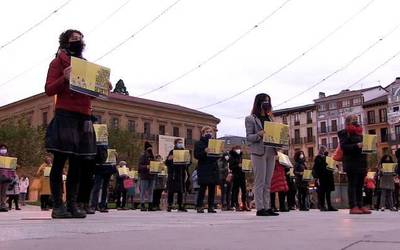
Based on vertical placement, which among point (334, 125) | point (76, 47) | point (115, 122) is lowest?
point (76, 47)

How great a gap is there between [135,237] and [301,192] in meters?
14.5

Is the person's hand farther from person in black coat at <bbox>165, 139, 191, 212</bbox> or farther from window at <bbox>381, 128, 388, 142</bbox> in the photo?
window at <bbox>381, 128, 388, 142</bbox>

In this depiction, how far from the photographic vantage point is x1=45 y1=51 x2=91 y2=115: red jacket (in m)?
6.46

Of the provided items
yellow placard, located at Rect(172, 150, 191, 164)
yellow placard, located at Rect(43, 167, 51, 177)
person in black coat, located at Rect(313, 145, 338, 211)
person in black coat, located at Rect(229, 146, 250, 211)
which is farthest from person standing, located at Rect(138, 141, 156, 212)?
person in black coat, located at Rect(313, 145, 338, 211)

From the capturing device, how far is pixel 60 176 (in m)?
6.57

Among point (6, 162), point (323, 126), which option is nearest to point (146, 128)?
point (323, 126)

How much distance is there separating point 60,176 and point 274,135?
3.67m

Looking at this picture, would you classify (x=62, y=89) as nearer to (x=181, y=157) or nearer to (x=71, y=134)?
(x=71, y=134)

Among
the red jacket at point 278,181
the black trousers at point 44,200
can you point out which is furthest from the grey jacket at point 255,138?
the black trousers at point 44,200

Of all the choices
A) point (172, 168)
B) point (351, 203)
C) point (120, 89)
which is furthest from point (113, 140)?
point (351, 203)

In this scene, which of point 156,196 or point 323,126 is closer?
point 156,196

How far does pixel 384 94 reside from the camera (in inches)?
3750

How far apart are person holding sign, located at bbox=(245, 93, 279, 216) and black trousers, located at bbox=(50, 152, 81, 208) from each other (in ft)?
10.5

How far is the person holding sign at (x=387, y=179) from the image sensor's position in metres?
17.5
